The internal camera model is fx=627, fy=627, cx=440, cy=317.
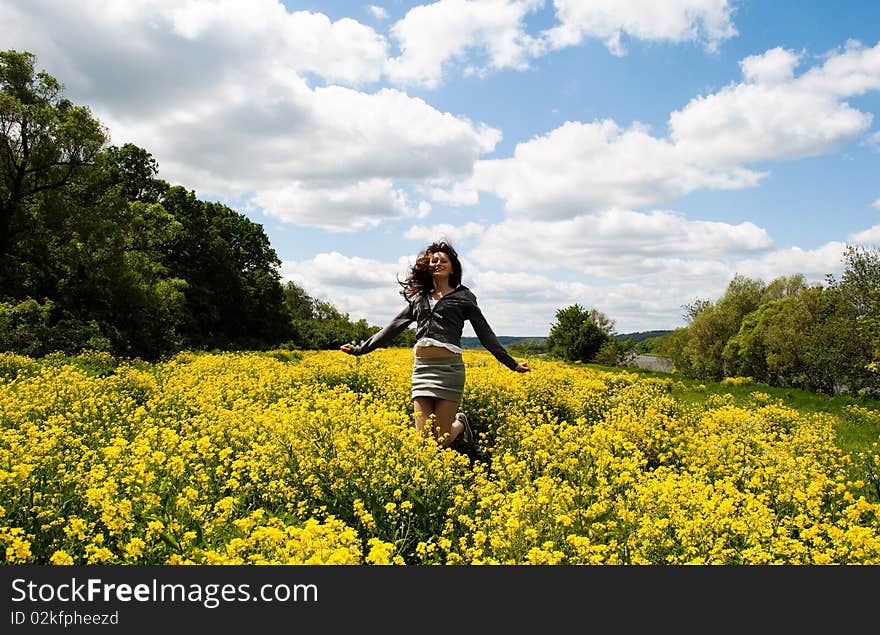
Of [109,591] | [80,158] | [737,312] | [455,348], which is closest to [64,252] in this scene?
[80,158]

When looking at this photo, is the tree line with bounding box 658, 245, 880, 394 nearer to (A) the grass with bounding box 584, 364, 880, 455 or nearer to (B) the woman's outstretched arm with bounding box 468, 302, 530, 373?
(A) the grass with bounding box 584, 364, 880, 455

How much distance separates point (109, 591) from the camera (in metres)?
3.18

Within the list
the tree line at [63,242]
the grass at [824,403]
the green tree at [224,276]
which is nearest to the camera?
the grass at [824,403]

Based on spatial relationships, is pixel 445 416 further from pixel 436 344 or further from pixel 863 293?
pixel 863 293

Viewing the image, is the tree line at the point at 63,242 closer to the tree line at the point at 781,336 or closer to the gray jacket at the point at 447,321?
the gray jacket at the point at 447,321

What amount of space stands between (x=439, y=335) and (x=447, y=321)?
18cm

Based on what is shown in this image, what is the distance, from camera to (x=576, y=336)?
50.6 metres

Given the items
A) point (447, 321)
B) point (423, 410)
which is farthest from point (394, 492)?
point (447, 321)

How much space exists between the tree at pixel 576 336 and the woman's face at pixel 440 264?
4388 centimetres

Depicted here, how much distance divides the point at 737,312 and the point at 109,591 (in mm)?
64356

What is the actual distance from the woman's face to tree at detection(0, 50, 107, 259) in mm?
19861

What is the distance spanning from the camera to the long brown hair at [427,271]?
22.8 ft

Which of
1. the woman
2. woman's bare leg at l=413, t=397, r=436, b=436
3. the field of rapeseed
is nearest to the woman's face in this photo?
the woman

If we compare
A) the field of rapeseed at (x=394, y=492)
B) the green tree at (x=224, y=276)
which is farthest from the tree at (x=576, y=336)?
the field of rapeseed at (x=394, y=492)
